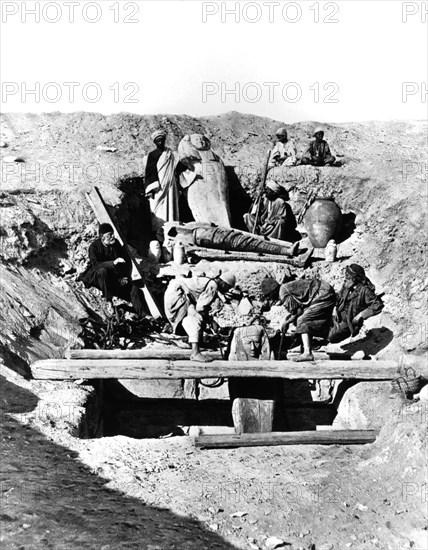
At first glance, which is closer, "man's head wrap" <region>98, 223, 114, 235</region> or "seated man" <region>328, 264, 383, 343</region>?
"seated man" <region>328, 264, 383, 343</region>

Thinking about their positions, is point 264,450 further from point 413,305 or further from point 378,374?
point 413,305

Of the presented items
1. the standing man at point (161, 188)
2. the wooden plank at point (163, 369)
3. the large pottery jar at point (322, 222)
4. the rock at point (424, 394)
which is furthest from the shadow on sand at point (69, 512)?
the large pottery jar at point (322, 222)

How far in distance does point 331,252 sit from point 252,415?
5.86m

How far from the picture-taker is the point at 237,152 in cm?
Answer: 2038

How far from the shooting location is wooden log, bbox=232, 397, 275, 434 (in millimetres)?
12336

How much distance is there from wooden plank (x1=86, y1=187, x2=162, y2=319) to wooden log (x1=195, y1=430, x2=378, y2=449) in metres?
4.76

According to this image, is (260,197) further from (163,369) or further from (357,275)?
(163,369)

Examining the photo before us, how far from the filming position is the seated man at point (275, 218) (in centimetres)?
1786

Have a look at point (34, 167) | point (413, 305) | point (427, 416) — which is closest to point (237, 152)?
point (34, 167)

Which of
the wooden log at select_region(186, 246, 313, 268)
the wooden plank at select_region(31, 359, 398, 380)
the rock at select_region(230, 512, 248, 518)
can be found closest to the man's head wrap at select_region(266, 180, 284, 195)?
the wooden log at select_region(186, 246, 313, 268)

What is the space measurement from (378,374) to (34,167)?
9.51 m

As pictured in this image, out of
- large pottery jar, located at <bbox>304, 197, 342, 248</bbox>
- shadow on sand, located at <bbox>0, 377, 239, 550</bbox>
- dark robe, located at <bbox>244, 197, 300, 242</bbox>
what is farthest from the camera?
dark robe, located at <bbox>244, 197, 300, 242</bbox>

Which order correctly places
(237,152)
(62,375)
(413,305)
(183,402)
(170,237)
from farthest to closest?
(237,152), (170,237), (413,305), (183,402), (62,375)

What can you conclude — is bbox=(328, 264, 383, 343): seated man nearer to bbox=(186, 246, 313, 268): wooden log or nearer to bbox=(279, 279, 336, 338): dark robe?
bbox=(279, 279, 336, 338): dark robe
